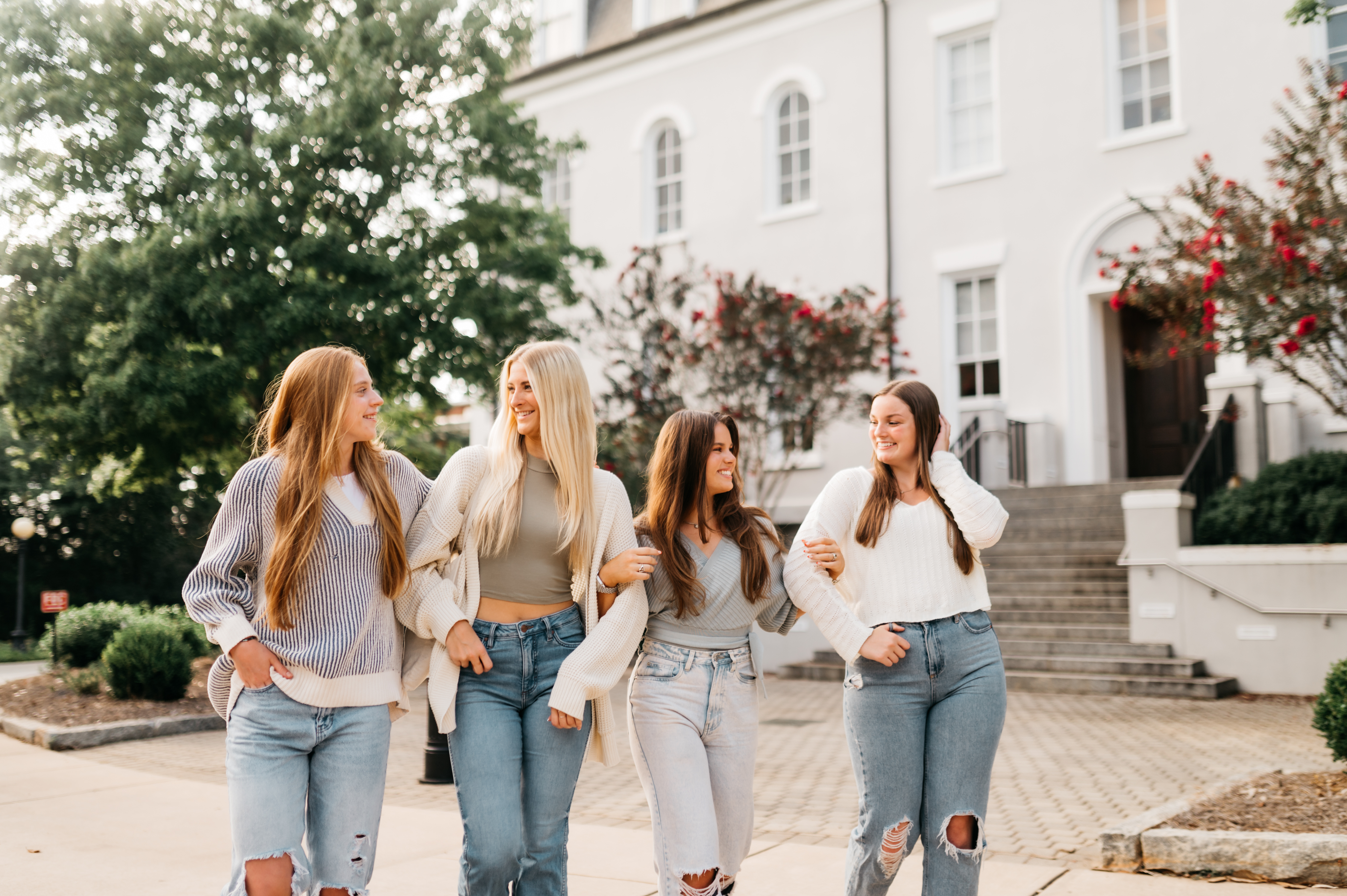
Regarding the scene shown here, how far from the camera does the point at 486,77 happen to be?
14.0 meters

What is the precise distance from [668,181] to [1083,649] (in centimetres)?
1142

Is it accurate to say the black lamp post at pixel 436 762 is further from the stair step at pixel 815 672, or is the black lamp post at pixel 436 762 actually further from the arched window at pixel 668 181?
the arched window at pixel 668 181

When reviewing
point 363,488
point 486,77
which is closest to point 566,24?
point 486,77

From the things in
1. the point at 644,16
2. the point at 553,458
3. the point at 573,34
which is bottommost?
the point at 553,458

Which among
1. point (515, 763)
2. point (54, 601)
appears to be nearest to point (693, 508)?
point (515, 763)

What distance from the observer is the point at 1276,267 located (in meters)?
9.74

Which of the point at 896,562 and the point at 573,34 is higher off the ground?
the point at 573,34

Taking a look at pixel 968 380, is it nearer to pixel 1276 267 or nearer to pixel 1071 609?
pixel 1071 609

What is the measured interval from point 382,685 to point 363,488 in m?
0.57

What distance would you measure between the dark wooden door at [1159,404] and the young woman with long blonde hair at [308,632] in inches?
551

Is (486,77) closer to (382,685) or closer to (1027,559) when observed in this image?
(1027,559)

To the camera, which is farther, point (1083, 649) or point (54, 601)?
point (54, 601)

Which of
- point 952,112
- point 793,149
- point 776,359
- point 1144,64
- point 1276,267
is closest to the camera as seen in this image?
point 1276,267

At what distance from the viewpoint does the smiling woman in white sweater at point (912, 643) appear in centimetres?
345
